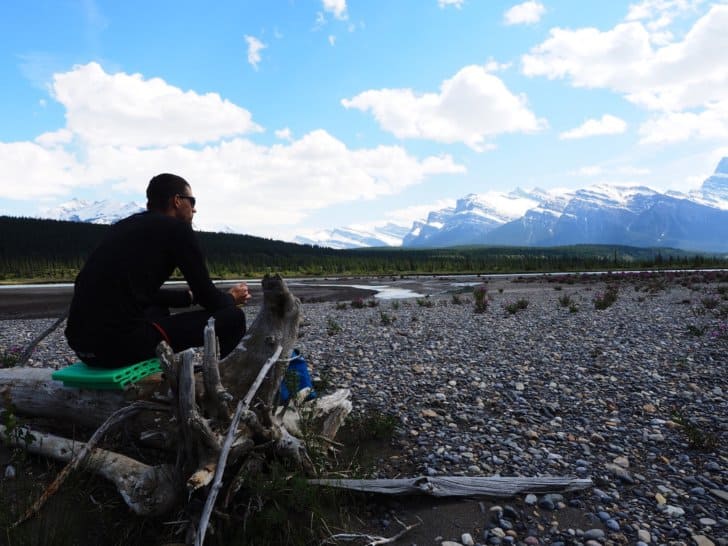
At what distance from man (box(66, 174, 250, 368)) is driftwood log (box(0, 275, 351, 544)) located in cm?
51

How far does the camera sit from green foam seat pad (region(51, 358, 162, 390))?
4.43 m

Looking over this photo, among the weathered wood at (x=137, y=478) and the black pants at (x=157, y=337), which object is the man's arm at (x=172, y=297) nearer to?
the black pants at (x=157, y=337)

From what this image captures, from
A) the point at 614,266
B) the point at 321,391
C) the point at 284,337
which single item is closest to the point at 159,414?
the point at 284,337

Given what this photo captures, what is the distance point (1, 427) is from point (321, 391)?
4.61 metres

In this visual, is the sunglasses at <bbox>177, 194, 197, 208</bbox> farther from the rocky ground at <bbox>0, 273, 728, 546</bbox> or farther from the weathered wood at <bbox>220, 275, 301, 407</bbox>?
the rocky ground at <bbox>0, 273, 728, 546</bbox>

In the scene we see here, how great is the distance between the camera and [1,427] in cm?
532

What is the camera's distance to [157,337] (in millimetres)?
4598

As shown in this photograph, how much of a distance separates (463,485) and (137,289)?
4047mm

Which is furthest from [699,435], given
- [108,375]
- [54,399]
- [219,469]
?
[54,399]

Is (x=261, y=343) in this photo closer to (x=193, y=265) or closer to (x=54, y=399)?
(x=193, y=265)

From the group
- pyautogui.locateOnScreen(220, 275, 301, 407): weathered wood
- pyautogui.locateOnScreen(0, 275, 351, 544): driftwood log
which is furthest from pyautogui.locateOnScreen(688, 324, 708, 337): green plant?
pyautogui.locateOnScreen(220, 275, 301, 407): weathered wood

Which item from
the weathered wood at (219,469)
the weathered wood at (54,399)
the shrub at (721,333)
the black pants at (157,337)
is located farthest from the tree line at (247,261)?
the weathered wood at (219,469)

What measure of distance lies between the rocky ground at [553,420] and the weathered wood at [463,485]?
0.10 metres

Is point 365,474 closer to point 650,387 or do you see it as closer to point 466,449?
point 466,449
